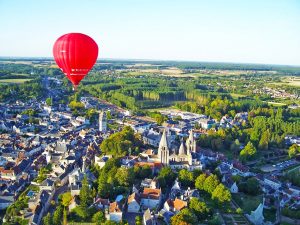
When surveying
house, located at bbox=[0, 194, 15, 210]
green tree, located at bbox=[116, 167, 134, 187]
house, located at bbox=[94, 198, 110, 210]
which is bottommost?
house, located at bbox=[0, 194, 15, 210]

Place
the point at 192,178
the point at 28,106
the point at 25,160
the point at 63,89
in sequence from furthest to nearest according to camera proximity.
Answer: the point at 63,89
the point at 28,106
the point at 25,160
the point at 192,178

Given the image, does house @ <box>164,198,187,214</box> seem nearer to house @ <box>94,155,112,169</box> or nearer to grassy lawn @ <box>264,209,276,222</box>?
grassy lawn @ <box>264,209,276,222</box>

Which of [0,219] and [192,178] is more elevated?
[192,178]

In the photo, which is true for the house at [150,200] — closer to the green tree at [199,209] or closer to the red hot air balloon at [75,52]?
the green tree at [199,209]

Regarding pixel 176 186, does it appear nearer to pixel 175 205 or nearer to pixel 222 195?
pixel 175 205

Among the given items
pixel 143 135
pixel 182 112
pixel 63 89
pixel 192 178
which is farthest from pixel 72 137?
pixel 63 89

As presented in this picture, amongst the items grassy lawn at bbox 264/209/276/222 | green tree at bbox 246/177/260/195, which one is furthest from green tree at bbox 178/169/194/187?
grassy lawn at bbox 264/209/276/222

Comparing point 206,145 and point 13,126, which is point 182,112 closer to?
point 206,145
